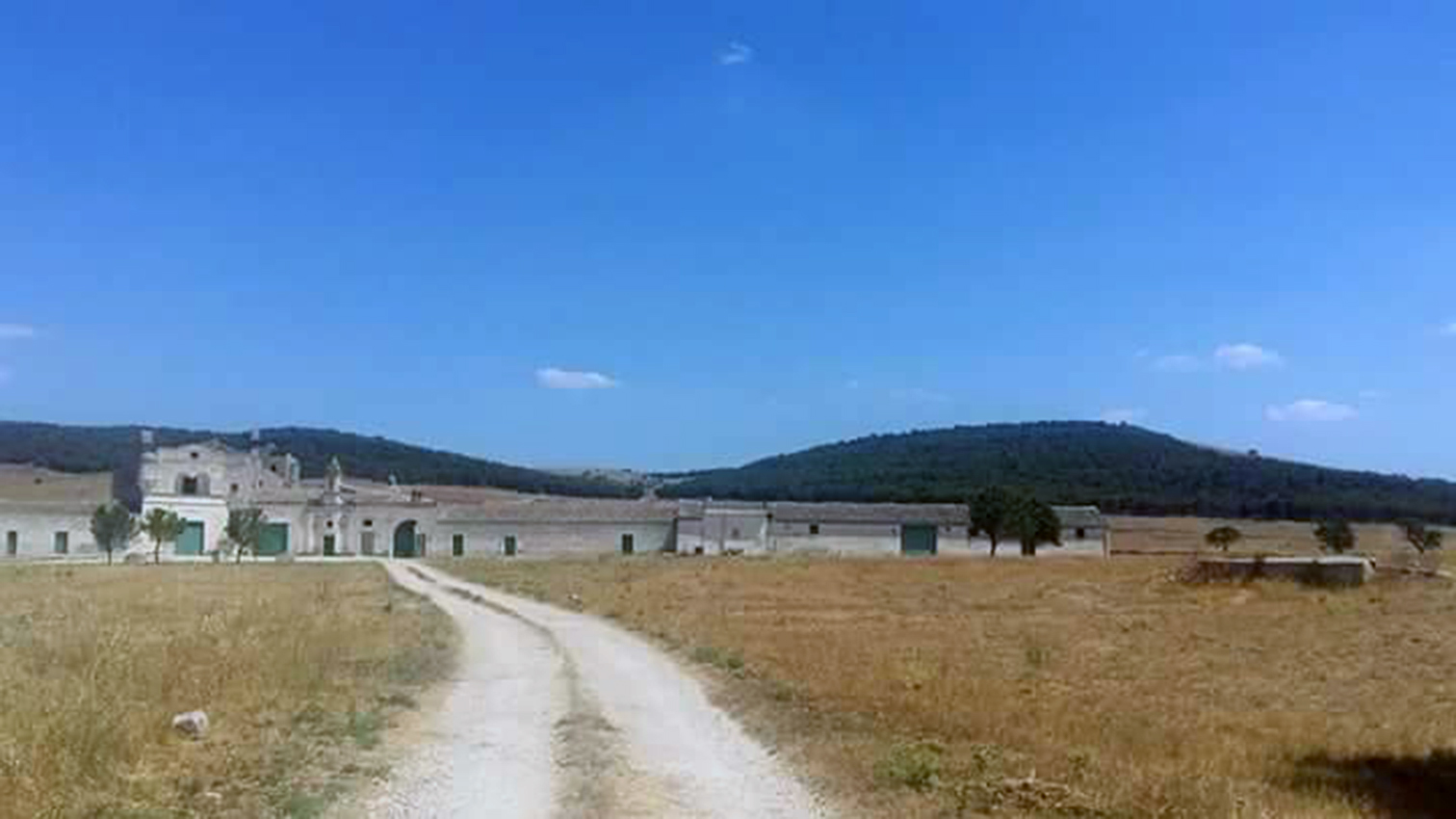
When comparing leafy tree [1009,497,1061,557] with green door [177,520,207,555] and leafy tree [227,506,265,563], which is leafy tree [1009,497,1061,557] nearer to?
leafy tree [227,506,265,563]

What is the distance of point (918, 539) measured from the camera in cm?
10788

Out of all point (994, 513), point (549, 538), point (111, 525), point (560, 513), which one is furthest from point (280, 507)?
point (994, 513)

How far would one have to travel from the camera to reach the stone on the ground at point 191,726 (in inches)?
516

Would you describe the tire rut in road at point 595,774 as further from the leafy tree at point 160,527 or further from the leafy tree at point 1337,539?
the leafy tree at point 1337,539

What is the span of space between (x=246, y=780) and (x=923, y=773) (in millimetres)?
5614

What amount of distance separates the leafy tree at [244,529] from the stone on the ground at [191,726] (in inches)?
2886

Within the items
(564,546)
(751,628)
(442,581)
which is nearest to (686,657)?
(751,628)

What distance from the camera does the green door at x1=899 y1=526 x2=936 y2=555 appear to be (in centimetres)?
10731

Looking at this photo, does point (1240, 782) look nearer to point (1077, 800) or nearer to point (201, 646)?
point (1077, 800)

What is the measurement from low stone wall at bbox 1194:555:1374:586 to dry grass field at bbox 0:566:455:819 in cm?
2594

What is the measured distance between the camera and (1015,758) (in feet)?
41.2

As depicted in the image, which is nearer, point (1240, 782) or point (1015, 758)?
point (1240, 782)

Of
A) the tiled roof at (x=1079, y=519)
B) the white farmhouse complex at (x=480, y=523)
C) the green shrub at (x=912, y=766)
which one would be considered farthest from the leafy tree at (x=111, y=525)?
the green shrub at (x=912, y=766)

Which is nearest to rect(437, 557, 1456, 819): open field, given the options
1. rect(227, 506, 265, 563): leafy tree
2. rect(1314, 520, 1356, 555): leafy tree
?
rect(1314, 520, 1356, 555): leafy tree
